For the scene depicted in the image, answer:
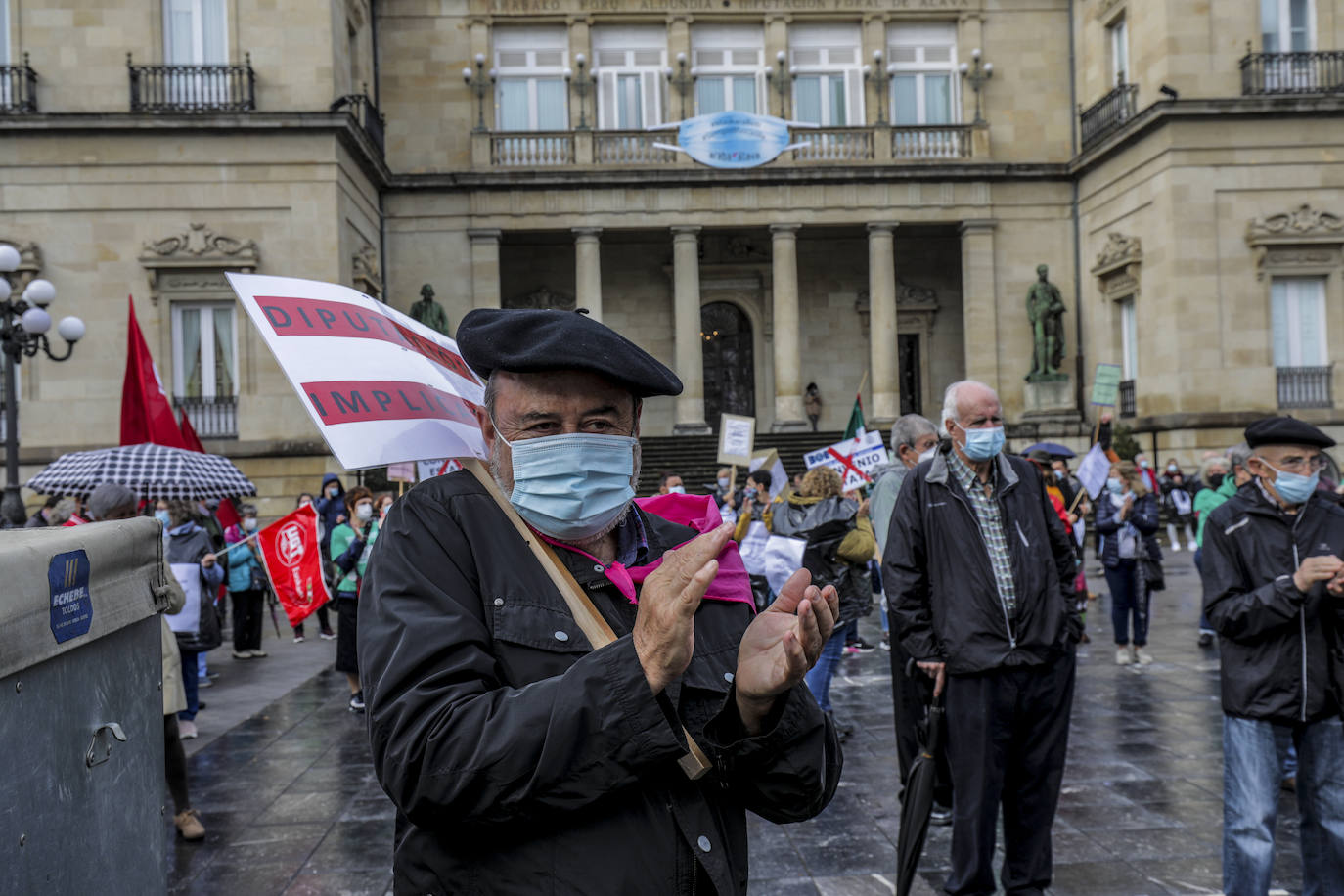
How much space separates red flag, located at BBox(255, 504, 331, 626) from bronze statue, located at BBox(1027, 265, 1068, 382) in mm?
23993

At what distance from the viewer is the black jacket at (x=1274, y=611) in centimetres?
439

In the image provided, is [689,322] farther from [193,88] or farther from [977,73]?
[193,88]

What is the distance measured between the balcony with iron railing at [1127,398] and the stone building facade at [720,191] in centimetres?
11

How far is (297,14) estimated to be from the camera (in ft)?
76.7

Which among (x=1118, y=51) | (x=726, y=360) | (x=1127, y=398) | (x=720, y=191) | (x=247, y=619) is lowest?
(x=247, y=619)

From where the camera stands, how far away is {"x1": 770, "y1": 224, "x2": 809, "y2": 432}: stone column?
98.4ft

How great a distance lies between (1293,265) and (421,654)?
91.4 feet

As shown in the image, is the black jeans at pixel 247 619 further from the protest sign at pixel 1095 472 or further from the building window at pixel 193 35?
the building window at pixel 193 35

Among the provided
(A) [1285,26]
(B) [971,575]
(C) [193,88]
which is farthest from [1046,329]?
(B) [971,575]

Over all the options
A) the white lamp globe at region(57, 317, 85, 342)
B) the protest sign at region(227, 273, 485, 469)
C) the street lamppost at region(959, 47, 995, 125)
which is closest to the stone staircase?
the street lamppost at region(959, 47, 995, 125)

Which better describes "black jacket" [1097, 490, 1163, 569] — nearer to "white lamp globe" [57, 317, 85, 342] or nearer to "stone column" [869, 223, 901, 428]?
"white lamp globe" [57, 317, 85, 342]

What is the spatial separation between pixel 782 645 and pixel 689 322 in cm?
2844

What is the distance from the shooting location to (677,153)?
1176 inches

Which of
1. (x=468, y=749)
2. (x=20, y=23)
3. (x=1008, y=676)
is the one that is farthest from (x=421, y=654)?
(x=20, y=23)
